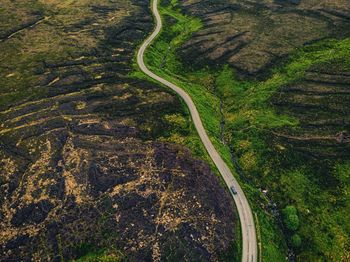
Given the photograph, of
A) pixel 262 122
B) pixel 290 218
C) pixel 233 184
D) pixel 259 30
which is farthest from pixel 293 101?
pixel 259 30

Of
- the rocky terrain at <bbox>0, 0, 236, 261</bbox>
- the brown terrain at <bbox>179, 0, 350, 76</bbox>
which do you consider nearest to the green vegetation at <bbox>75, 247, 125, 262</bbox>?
the rocky terrain at <bbox>0, 0, 236, 261</bbox>

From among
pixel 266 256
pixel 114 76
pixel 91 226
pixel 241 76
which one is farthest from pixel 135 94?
pixel 266 256

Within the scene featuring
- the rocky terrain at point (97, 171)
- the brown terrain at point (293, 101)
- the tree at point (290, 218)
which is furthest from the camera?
the brown terrain at point (293, 101)

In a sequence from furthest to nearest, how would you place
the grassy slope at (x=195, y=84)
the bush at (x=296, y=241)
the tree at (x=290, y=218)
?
the tree at (x=290, y=218)
the grassy slope at (x=195, y=84)
the bush at (x=296, y=241)

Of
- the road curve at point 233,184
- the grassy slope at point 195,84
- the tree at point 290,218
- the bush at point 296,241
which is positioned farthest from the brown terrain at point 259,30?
→ the bush at point 296,241

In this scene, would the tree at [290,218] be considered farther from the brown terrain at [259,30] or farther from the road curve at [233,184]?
the brown terrain at [259,30]

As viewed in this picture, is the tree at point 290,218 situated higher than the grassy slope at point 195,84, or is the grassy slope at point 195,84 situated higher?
the grassy slope at point 195,84

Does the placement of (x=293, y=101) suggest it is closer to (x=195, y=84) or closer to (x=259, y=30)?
(x=195, y=84)
